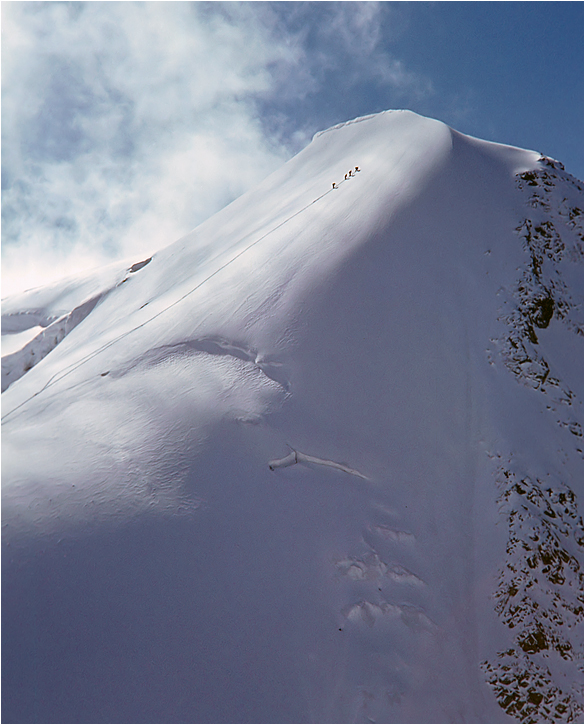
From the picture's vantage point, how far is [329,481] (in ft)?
14.0

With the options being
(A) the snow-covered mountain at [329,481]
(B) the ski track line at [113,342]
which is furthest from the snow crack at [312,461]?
(B) the ski track line at [113,342]

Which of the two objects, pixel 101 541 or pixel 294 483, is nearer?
pixel 101 541

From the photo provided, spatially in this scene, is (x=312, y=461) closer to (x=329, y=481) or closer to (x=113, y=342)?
(x=329, y=481)

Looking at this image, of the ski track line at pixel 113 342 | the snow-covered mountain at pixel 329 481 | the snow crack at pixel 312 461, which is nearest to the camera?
the snow-covered mountain at pixel 329 481

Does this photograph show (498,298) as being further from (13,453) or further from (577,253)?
(13,453)

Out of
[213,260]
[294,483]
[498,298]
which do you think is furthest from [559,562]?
[213,260]

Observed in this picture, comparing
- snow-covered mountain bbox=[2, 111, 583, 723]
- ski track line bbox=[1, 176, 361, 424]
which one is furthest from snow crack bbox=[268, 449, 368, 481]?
ski track line bbox=[1, 176, 361, 424]

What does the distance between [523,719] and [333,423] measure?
102 inches

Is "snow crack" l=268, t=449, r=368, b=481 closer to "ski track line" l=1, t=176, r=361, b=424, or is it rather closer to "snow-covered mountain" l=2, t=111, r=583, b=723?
"snow-covered mountain" l=2, t=111, r=583, b=723

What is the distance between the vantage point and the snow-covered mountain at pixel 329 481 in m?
3.32

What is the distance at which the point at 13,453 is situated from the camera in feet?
13.6

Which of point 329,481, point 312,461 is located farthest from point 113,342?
point 329,481

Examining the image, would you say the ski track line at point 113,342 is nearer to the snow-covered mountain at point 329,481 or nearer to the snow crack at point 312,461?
the snow-covered mountain at point 329,481

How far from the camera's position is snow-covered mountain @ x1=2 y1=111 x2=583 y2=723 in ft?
10.9
